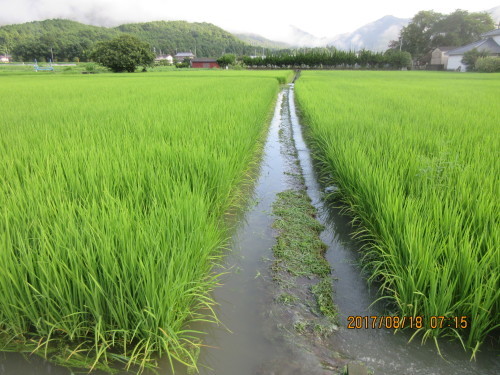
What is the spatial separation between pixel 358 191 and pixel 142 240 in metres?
1.83

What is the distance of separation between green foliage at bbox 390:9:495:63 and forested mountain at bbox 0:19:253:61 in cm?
5517

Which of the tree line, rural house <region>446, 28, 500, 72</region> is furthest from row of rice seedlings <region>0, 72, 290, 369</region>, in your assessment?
the tree line

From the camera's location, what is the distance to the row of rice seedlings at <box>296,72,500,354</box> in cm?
144

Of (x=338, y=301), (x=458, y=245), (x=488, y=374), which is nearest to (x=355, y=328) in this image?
(x=338, y=301)

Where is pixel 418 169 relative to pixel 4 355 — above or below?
above

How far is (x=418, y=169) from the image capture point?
261cm

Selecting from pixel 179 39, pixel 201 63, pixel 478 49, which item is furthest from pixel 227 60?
pixel 179 39

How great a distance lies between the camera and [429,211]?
6.26 feet

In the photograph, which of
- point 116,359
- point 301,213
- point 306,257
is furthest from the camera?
point 301,213

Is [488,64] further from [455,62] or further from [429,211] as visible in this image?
[429,211]

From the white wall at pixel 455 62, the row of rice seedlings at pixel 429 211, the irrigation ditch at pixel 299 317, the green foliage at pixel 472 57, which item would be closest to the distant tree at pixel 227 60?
the white wall at pixel 455 62

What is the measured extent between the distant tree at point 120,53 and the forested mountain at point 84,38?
30431 millimetres

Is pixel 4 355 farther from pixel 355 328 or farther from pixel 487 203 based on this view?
pixel 487 203
